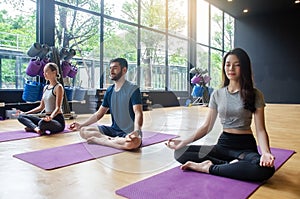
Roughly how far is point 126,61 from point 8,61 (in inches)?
132

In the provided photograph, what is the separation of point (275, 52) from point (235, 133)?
394 inches

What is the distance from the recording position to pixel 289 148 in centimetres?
253

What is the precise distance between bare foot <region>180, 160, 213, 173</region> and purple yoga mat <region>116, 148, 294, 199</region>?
3 centimetres

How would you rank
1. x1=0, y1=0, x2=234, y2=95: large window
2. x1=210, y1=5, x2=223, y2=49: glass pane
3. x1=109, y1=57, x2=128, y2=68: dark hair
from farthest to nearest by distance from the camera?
1. x1=210, y1=5, x2=223, y2=49: glass pane
2. x1=0, y1=0, x2=234, y2=95: large window
3. x1=109, y1=57, x2=128, y2=68: dark hair

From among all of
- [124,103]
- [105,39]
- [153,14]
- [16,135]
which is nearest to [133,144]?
[124,103]

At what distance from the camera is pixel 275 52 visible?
10562mm

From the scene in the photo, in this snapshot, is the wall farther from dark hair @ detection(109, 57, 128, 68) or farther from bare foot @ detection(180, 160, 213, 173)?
bare foot @ detection(180, 160, 213, 173)

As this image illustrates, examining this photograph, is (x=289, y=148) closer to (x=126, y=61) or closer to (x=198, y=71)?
(x=126, y=61)

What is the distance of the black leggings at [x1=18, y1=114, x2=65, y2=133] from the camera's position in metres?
3.06

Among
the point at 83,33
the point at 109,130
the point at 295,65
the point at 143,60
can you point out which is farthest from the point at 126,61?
the point at 295,65

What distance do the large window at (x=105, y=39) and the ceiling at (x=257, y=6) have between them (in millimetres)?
1825

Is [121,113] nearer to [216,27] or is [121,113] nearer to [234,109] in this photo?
[234,109]

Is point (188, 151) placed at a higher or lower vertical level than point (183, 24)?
lower

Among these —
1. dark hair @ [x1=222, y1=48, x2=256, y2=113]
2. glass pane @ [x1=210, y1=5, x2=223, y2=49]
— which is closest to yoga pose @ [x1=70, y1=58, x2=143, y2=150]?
dark hair @ [x1=222, y1=48, x2=256, y2=113]
